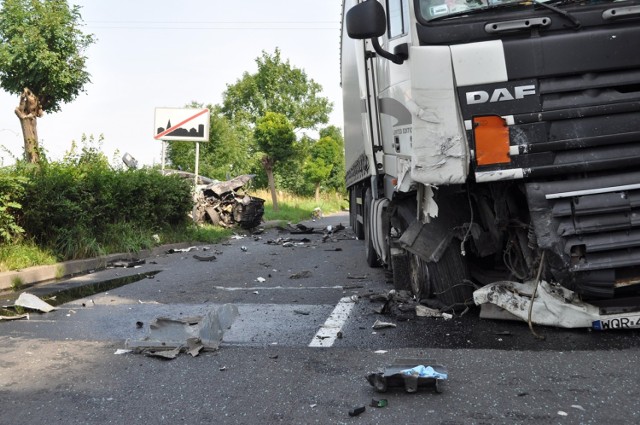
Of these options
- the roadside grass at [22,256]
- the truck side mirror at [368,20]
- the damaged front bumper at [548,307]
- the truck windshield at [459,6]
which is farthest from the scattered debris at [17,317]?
the truck windshield at [459,6]

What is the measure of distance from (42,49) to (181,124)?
26.6 feet

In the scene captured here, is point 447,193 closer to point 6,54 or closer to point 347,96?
point 347,96

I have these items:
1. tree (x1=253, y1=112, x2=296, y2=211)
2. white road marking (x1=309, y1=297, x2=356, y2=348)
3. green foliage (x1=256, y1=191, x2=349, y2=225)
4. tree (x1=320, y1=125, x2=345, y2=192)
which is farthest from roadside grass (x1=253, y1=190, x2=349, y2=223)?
white road marking (x1=309, y1=297, x2=356, y2=348)

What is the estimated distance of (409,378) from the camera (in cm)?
319

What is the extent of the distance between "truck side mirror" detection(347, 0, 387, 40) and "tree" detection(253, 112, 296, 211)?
78.7 ft

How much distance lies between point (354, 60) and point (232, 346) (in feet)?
16.0

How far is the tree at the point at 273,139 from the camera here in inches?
1131

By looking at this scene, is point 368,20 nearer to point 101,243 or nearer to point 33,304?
point 33,304

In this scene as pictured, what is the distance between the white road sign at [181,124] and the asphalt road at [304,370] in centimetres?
937

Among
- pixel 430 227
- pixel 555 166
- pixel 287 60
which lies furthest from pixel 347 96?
pixel 287 60

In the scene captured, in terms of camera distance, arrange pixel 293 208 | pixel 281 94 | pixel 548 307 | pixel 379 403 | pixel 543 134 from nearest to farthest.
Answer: pixel 379 403 → pixel 543 134 → pixel 548 307 → pixel 293 208 → pixel 281 94

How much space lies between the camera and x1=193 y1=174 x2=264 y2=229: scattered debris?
17.2 m

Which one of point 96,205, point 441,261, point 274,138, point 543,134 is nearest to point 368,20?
point 543,134

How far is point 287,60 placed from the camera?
59.5 metres
